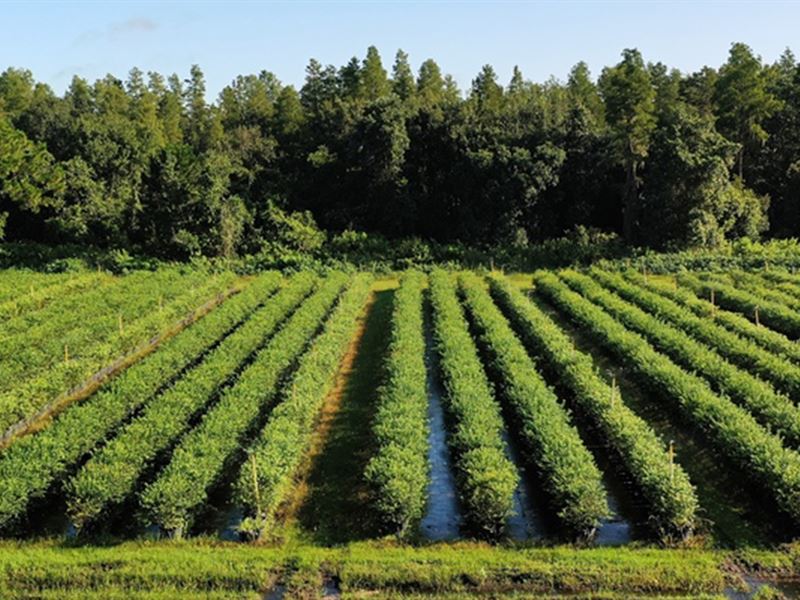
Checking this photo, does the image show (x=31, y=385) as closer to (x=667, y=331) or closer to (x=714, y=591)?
(x=714, y=591)

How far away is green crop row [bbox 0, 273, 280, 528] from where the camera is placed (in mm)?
14906

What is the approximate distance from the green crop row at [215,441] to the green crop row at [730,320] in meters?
14.8

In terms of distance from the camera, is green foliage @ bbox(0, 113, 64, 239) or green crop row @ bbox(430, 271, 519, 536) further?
green foliage @ bbox(0, 113, 64, 239)

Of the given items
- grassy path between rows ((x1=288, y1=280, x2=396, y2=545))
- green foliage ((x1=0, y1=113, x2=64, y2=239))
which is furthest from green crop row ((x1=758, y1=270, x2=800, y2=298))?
green foliage ((x1=0, y1=113, x2=64, y2=239))

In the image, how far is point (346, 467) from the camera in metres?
17.8

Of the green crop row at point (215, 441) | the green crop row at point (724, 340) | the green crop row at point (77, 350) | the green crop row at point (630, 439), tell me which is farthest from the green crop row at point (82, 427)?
the green crop row at point (724, 340)

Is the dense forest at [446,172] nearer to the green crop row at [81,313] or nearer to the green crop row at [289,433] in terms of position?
the green crop row at [81,313]

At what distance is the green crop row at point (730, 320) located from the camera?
2397 cm

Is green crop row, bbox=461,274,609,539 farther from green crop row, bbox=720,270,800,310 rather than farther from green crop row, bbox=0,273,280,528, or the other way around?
green crop row, bbox=720,270,800,310

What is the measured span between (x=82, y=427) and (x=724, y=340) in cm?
1888

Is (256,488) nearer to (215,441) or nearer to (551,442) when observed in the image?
(215,441)

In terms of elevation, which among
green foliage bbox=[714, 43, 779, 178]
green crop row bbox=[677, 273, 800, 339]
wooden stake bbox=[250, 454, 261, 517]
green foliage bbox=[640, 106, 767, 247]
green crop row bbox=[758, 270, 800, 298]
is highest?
green foliage bbox=[714, 43, 779, 178]

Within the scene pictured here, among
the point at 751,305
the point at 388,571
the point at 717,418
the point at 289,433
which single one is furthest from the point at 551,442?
the point at 751,305

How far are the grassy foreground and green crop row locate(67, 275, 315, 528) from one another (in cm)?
113
